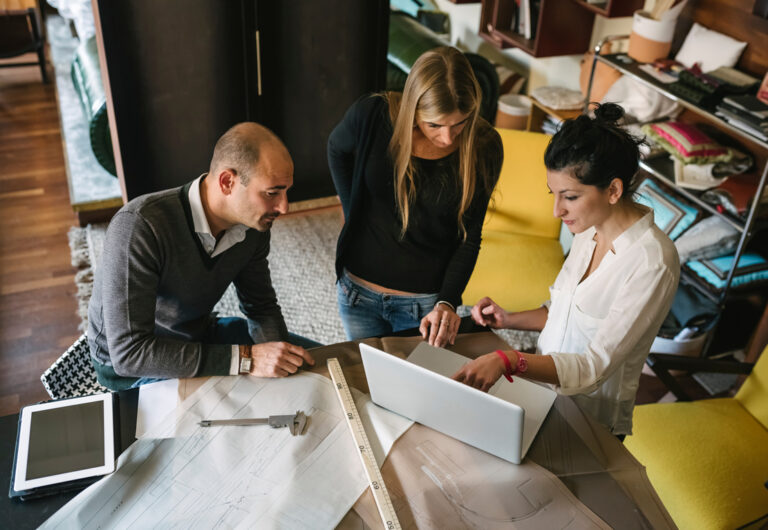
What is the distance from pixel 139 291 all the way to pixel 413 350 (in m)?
0.65

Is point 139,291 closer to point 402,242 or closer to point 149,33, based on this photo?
point 402,242

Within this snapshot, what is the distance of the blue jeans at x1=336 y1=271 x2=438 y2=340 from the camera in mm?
2016

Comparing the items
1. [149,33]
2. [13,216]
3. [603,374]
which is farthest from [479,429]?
[13,216]

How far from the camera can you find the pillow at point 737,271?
8.66 ft

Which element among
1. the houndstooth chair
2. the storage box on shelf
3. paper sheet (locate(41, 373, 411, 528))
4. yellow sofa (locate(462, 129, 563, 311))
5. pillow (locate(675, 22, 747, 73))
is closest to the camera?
paper sheet (locate(41, 373, 411, 528))

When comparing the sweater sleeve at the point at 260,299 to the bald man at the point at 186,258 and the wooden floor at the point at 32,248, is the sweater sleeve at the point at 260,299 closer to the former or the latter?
the bald man at the point at 186,258

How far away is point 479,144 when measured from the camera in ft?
6.00

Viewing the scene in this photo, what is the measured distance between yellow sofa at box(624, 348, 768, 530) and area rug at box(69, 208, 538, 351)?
0.97 meters

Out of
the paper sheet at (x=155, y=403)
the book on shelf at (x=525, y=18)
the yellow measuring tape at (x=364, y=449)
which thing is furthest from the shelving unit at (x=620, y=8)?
the paper sheet at (x=155, y=403)

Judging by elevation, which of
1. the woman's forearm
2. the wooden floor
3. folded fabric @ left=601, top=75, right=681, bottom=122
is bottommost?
the wooden floor

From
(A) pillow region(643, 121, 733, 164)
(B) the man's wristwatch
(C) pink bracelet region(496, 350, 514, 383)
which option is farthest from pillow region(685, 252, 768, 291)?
(B) the man's wristwatch

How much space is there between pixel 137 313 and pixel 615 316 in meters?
1.07

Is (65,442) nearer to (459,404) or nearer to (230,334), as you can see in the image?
(230,334)

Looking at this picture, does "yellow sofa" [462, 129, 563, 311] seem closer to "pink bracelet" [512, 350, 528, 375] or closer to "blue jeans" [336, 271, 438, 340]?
"blue jeans" [336, 271, 438, 340]
